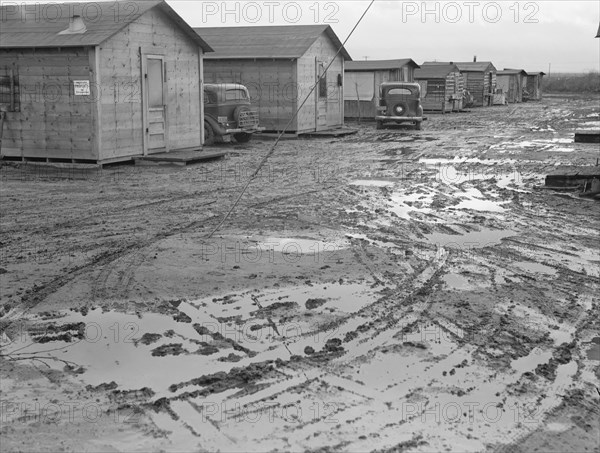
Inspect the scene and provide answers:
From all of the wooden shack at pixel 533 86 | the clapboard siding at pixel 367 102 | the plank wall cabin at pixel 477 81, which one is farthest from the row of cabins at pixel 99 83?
the wooden shack at pixel 533 86

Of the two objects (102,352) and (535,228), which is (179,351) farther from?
(535,228)

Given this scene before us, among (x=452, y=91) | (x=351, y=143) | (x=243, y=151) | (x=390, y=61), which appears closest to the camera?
(x=243, y=151)

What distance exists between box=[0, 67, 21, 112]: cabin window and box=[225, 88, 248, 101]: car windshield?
23.2ft

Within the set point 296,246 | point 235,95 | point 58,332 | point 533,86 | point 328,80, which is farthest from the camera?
point 533,86

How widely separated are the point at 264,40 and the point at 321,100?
3311 millimetres

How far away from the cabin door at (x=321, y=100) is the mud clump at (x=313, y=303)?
23.0 meters

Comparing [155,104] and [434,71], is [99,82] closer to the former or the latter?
[155,104]

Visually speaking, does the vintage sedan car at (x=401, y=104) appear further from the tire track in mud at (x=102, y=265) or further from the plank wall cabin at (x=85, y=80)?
the tire track in mud at (x=102, y=265)

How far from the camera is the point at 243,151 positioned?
22.2m

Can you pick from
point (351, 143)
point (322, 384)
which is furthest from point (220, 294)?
point (351, 143)

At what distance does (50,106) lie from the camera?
682 inches

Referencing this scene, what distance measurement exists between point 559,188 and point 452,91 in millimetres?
37134

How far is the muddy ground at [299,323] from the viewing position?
459cm

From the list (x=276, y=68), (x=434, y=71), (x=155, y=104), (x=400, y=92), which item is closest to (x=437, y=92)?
(x=434, y=71)
